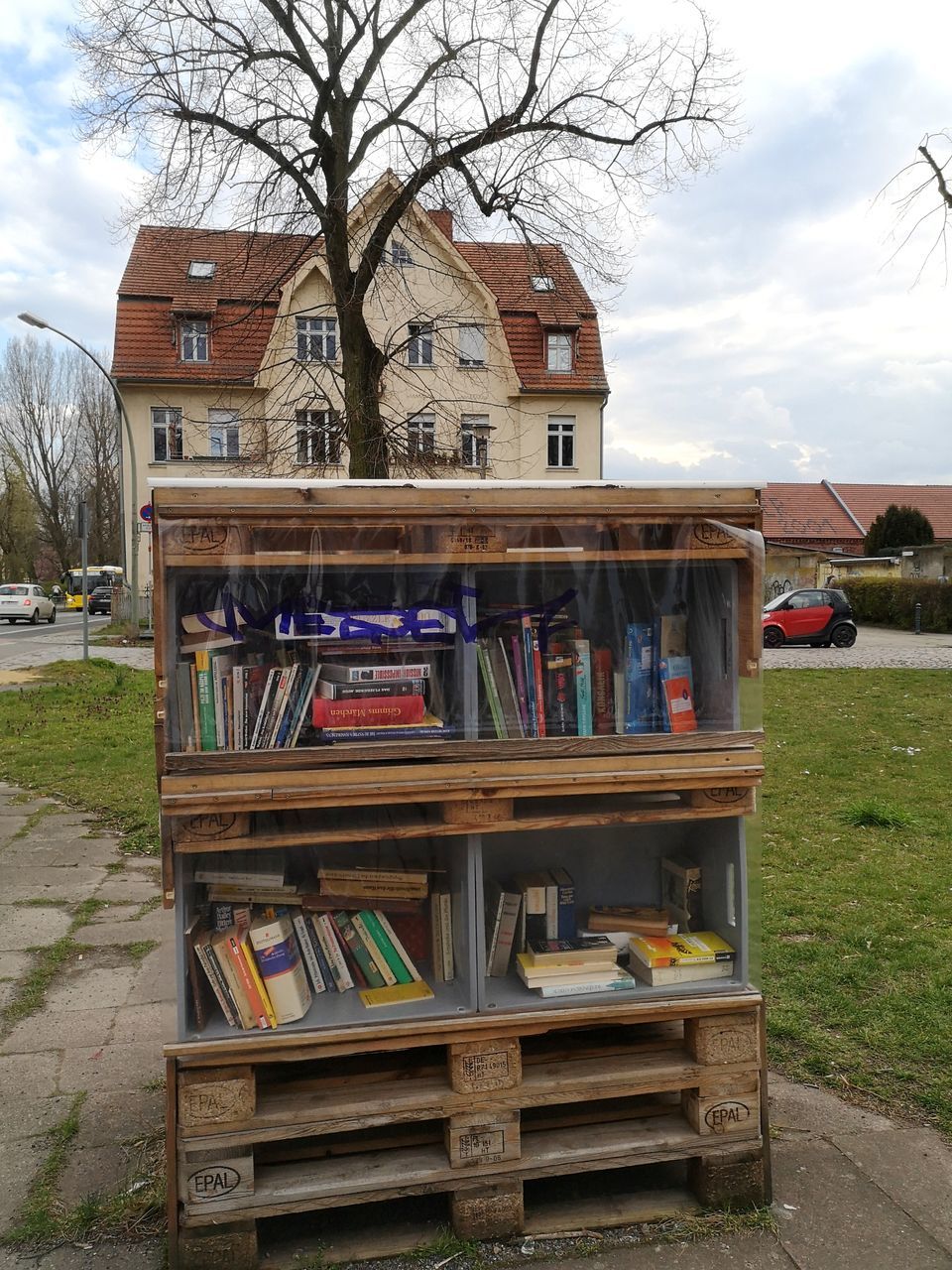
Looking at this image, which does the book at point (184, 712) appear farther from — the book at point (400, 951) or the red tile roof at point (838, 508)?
the red tile roof at point (838, 508)

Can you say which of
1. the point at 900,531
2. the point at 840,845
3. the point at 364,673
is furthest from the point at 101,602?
the point at 364,673

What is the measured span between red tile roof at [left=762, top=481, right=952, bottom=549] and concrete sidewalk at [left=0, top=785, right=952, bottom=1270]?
140 feet

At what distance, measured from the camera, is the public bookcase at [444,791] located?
102 inches

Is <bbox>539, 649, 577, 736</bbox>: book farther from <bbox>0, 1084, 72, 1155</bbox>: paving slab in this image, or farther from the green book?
<bbox>0, 1084, 72, 1155</bbox>: paving slab

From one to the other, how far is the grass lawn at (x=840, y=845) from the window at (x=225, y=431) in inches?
136

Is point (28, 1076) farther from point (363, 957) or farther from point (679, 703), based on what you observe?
point (679, 703)

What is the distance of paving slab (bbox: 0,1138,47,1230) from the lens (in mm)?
2747

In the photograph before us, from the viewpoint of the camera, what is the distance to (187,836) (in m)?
2.60

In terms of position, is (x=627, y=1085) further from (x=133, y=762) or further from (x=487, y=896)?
(x=133, y=762)

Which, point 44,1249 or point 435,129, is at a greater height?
point 435,129

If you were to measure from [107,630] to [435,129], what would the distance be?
913 inches

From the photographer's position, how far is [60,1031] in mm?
3852

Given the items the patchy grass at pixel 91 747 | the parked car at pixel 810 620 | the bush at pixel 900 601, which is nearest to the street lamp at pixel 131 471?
A: the patchy grass at pixel 91 747

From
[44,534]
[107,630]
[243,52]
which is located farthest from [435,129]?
[44,534]
